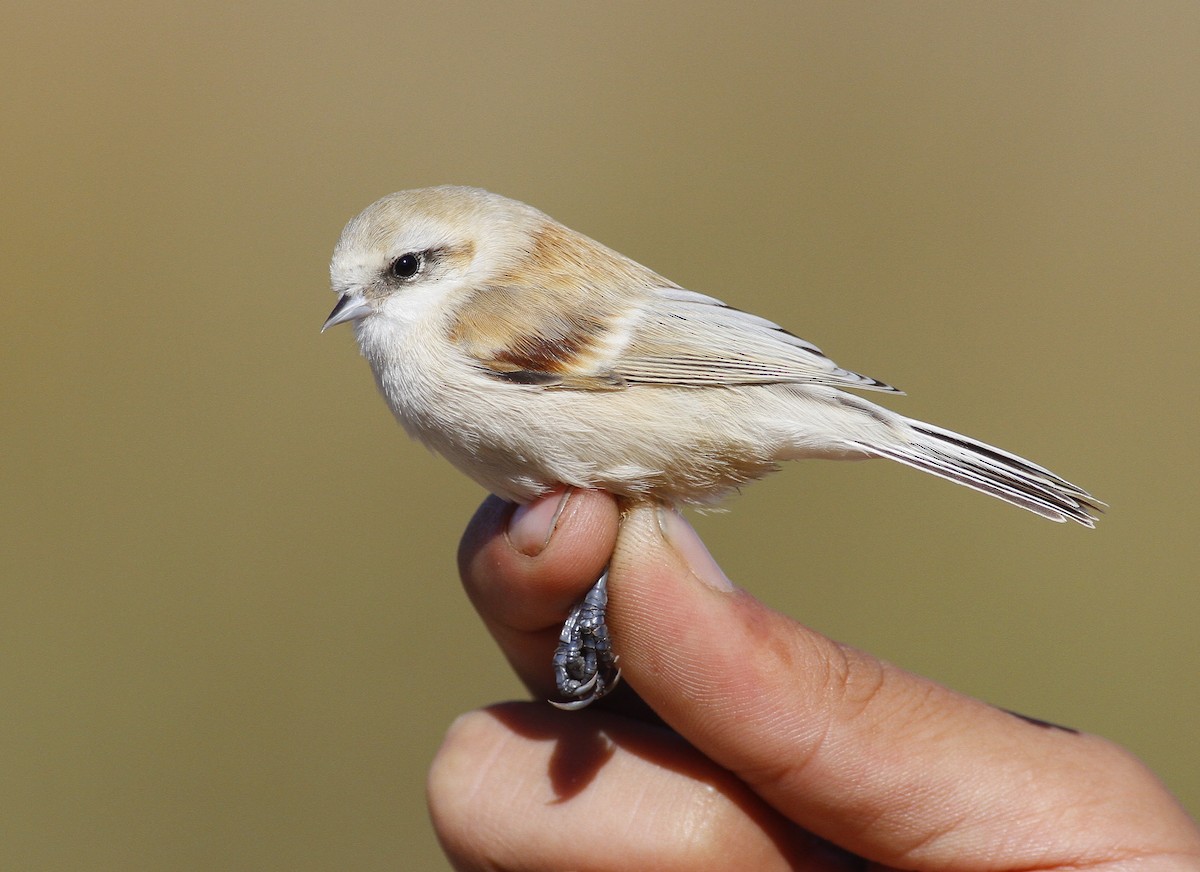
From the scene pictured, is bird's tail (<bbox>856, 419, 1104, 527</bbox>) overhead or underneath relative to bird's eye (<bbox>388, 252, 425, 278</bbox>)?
underneath

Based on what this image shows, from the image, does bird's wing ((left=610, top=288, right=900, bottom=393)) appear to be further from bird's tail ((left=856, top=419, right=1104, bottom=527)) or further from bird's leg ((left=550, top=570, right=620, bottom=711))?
bird's leg ((left=550, top=570, right=620, bottom=711))

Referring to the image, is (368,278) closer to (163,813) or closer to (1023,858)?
(1023,858)

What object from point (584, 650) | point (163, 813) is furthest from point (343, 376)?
point (584, 650)

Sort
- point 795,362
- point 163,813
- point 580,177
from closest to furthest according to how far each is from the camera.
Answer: point 795,362 < point 163,813 < point 580,177

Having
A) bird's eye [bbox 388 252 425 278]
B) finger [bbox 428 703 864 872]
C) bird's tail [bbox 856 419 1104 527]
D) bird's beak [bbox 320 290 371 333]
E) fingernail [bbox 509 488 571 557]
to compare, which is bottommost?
finger [bbox 428 703 864 872]

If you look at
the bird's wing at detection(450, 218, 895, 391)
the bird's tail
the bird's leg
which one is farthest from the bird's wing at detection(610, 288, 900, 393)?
the bird's leg

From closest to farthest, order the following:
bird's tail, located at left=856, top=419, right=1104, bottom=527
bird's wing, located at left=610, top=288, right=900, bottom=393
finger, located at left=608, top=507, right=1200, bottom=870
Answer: finger, located at left=608, top=507, right=1200, bottom=870, bird's tail, located at left=856, top=419, right=1104, bottom=527, bird's wing, located at left=610, top=288, right=900, bottom=393

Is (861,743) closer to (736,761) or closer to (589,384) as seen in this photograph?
(736,761)

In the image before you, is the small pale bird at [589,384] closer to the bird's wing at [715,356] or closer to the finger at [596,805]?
the bird's wing at [715,356]

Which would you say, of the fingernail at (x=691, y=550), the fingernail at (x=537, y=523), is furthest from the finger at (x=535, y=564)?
the fingernail at (x=691, y=550)
